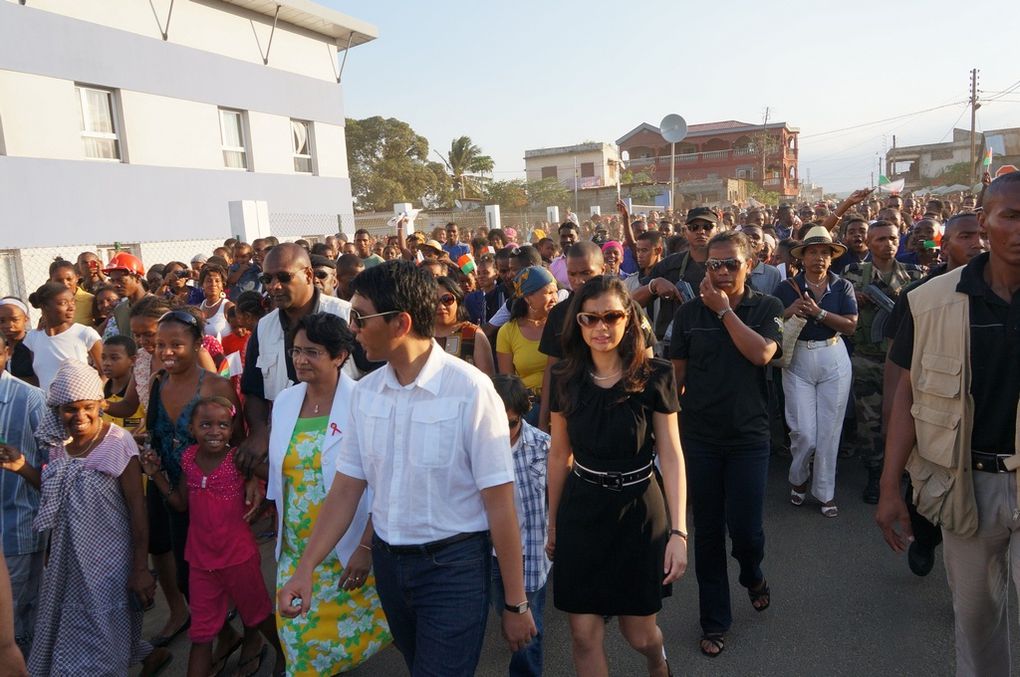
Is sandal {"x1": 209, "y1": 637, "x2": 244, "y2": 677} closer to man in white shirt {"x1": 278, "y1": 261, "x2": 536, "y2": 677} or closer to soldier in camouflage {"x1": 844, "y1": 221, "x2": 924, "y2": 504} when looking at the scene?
man in white shirt {"x1": 278, "y1": 261, "x2": 536, "y2": 677}

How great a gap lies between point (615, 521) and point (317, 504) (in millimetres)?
1289

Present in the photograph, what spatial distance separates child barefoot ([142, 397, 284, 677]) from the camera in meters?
3.34

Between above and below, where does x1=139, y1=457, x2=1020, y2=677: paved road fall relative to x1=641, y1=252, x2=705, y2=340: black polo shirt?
below

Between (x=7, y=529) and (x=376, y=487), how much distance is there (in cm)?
211

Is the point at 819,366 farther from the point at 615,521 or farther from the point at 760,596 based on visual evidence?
the point at 615,521

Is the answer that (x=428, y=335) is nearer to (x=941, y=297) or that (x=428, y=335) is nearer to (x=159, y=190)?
(x=941, y=297)

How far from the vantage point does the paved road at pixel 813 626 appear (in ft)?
11.0

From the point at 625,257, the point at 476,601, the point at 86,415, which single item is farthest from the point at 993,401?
the point at 625,257

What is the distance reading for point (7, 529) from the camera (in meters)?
3.31

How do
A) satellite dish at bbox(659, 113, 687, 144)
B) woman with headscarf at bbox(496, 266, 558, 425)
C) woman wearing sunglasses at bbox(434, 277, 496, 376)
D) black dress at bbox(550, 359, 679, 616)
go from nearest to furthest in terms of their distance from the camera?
black dress at bbox(550, 359, 679, 616)
woman with headscarf at bbox(496, 266, 558, 425)
woman wearing sunglasses at bbox(434, 277, 496, 376)
satellite dish at bbox(659, 113, 687, 144)

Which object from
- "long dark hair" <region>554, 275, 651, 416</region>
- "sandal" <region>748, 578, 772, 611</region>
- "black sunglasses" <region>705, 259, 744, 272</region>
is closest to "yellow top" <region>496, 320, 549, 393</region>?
"black sunglasses" <region>705, 259, 744, 272</region>

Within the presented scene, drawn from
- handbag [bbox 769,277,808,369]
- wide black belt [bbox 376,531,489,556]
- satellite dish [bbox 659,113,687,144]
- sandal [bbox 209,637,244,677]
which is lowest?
sandal [bbox 209,637,244,677]

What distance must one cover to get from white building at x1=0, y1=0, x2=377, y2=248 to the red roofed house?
128ft

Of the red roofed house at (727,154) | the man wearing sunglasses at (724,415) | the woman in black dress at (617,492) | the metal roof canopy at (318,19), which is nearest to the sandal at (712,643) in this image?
the man wearing sunglasses at (724,415)
